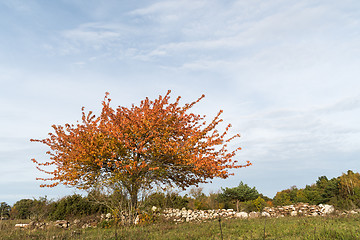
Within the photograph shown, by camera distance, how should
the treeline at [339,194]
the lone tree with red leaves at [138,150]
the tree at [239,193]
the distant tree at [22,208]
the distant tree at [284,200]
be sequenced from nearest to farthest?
1. the lone tree with red leaves at [138,150]
2. the treeline at [339,194]
3. the tree at [239,193]
4. the distant tree at [284,200]
5. the distant tree at [22,208]

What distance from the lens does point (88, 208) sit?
17453 mm

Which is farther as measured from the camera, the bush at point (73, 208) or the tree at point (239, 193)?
the tree at point (239, 193)

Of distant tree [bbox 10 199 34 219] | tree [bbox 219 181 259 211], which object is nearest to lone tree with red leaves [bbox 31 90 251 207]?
tree [bbox 219 181 259 211]

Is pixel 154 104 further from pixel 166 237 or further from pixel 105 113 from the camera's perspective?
pixel 166 237

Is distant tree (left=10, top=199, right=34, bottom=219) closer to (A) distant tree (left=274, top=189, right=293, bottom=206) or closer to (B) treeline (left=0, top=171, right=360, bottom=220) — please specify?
(B) treeline (left=0, top=171, right=360, bottom=220)

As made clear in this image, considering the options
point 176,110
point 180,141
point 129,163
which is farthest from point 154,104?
point 129,163

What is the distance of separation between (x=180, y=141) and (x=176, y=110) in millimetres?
1855

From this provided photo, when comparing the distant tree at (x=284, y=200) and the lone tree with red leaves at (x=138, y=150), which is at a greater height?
the lone tree with red leaves at (x=138, y=150)

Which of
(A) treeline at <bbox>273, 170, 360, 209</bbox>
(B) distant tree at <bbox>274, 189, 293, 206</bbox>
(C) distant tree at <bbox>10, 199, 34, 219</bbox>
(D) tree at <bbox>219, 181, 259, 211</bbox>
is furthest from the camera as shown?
(C) distant tree at <bbox>10, 199, 34, 219</bbox>

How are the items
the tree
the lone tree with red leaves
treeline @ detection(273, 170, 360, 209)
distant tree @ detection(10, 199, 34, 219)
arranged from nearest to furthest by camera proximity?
the lone tree with red leaves < treeline @ detection(273, 170, 360, 209) < the tree < distant tree @ detection(10, 199, 34, 219)

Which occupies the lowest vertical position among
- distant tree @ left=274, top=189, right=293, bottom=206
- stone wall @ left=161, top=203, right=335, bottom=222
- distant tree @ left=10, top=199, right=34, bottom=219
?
stone wall @ left=161, top=203, right=335, bottom=222

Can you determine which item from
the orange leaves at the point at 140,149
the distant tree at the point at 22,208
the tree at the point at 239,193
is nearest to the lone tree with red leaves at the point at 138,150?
the orange leaves at the point at 140,149

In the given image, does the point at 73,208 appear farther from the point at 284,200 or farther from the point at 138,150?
the point at 284,200

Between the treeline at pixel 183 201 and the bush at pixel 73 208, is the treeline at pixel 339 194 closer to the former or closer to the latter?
the treeline at pixel 183 201
